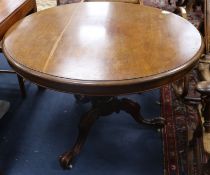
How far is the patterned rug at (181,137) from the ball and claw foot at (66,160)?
516 millimetres

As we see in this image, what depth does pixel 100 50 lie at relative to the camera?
3.86 feet

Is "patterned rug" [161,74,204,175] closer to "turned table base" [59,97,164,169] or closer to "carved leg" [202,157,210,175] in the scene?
"carved leg" [202,157,210,175]

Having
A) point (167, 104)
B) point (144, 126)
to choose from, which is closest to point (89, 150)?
point (144, 126)

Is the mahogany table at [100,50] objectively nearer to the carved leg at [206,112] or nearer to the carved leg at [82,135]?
the carved leg at [82,135]

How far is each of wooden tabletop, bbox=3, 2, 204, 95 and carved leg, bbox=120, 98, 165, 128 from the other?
511mm

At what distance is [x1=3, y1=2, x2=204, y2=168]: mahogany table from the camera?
39.7 inches

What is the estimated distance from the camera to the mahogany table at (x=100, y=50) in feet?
A: 3.31

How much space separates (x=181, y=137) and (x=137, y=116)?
29 cm

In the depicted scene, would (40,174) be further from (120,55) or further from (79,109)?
(120,55)

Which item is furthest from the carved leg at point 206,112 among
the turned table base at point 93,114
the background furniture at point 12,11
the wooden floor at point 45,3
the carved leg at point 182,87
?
the wooden floor at point 45,3

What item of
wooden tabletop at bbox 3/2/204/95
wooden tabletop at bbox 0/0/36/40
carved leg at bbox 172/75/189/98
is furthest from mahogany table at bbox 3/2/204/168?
carved leg at bbox 172/75/189/98

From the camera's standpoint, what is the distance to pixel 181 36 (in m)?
1.27

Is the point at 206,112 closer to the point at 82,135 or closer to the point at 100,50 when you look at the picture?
the point at 100,50

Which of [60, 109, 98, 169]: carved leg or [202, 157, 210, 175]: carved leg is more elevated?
[202, 157, 210, 175]: carved leg
